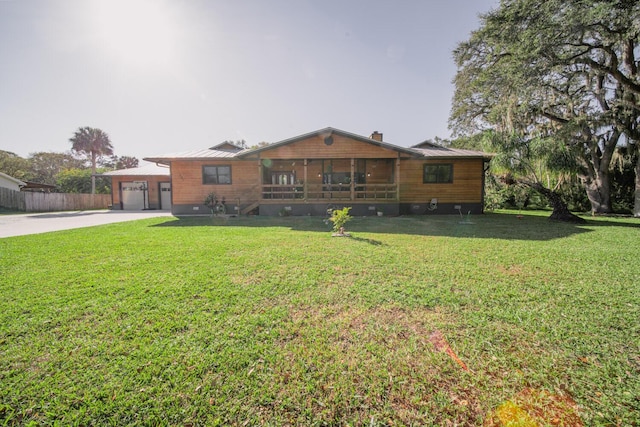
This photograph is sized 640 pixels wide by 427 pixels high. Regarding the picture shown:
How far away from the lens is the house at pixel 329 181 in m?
13.1

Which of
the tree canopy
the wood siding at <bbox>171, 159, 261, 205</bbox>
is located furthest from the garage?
the tree canopy

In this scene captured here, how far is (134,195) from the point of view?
66.3 ft

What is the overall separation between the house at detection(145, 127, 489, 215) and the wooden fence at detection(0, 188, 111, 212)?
14677mm

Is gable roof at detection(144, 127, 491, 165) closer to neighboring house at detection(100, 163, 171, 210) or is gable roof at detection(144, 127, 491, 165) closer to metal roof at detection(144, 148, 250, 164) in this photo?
metal roof at detection(144, 148, 250, 164)

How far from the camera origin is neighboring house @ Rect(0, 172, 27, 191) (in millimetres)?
23172

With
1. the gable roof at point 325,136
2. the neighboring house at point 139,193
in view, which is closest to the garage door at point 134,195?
the neighboring house at point 139,193

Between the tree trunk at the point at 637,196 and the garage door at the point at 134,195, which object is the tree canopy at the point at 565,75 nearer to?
the tree trunk at the point at 637,196

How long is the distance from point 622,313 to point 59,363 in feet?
19.1

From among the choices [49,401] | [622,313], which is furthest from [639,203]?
[49,401]

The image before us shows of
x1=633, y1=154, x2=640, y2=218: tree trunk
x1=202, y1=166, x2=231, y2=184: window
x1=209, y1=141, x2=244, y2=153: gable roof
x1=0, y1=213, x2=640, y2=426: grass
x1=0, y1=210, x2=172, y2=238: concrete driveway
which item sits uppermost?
x1=209, y1=141, x2=244, y2=153: gable roof

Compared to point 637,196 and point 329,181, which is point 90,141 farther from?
point 637,196

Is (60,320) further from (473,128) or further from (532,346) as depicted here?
(473,128)

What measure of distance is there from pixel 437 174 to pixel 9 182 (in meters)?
38.5

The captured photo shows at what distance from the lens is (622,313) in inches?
114
